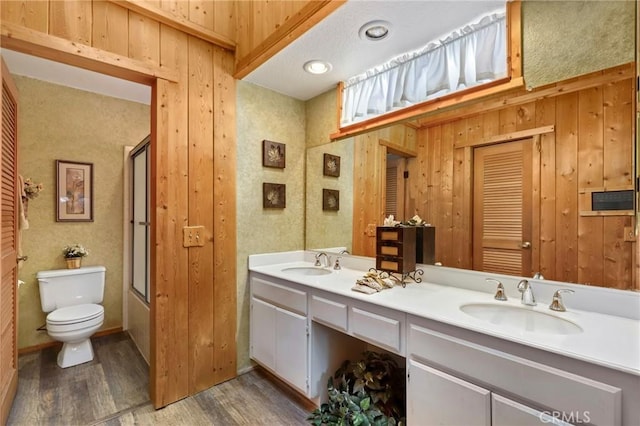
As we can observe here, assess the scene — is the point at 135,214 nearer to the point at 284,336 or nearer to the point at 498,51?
the point at 284,336

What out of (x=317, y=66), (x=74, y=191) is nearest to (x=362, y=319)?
(x=317, y=66)

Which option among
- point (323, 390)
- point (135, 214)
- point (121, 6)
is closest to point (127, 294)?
point (135, 214)

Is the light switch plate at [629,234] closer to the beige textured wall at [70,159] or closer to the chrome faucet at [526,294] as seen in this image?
the chrome faucet at [526,294]

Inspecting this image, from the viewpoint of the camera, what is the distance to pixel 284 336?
200cm

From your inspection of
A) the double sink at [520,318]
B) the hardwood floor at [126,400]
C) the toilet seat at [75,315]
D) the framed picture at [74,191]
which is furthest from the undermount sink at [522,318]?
the framed picture at [74,191]

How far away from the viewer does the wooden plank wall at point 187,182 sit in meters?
1.88

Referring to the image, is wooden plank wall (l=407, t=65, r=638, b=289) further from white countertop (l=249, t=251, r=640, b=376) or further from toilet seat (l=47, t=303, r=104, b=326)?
toilet seat (l=47, t=303, r=104, b=326)

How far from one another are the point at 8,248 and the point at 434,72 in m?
2.83

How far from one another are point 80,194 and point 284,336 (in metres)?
2.56

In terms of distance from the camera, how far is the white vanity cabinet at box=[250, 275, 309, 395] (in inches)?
73.6

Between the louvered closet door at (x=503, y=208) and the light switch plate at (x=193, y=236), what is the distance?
5.83ft

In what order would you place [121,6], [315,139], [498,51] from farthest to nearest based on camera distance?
1. [315,139]
2. [121,6]
3. [498,51]

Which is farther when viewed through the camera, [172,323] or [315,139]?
[315,139]

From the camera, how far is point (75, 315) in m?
2.46
